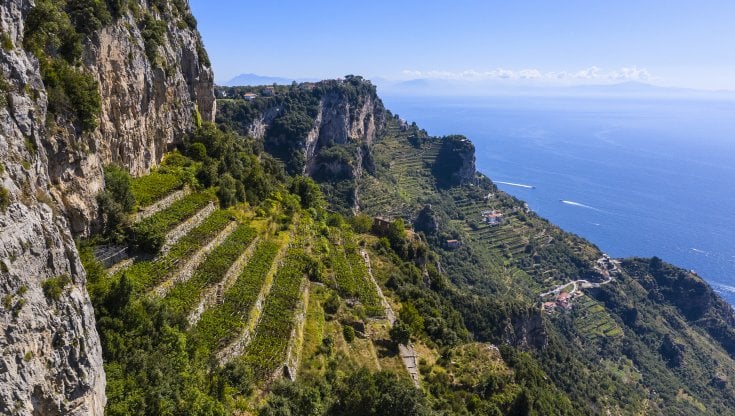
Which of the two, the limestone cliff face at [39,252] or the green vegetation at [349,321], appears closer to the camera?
the limestone cliff face at [39,252]

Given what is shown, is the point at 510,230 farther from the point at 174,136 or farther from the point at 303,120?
the point at 174,136

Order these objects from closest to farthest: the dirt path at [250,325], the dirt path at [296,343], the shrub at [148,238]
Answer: the dirt path at [250,325] < the dirt path at [296,343] < the shrub at [148,238]

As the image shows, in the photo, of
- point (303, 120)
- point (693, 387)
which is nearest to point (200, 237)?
point (303, 120)

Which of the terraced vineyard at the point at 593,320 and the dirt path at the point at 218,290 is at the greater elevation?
the dirt path at the point at 218,290

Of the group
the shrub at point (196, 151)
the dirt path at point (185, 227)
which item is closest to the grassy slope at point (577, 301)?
the dirt path at point (185, 227)

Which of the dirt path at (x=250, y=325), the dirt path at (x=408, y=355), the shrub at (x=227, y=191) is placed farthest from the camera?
the shrub at (x=227, y=191)

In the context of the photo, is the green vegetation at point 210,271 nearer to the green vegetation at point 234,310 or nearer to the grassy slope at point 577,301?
the green vegetation at point 234,310

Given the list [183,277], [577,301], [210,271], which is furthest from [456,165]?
[183,277]

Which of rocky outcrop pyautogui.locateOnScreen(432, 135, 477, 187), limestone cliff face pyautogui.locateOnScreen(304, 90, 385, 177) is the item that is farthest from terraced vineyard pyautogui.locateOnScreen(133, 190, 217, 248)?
rocky outcrop pyautogui.locateOnScreen(432, 135, 477, 187)
